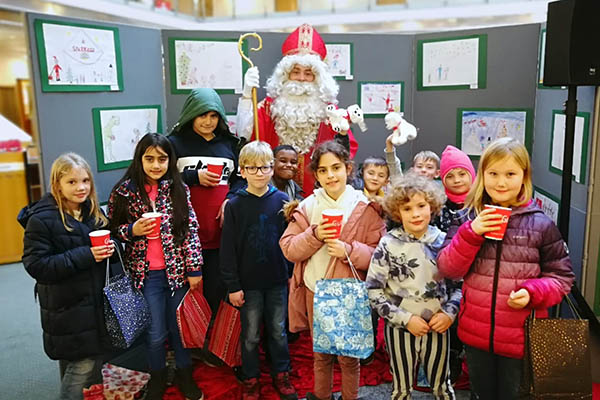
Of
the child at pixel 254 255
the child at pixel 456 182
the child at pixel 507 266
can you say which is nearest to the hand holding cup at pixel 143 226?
the child at pixel 254 255

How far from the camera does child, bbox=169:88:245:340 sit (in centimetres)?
341

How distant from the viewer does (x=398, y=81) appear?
473 cm

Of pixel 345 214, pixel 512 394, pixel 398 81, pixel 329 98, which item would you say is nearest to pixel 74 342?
pixel 345 214

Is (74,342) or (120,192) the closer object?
(74,342)

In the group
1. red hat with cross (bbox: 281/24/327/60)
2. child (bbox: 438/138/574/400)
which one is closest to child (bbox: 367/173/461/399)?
child (bbox: 438/138/574/400)

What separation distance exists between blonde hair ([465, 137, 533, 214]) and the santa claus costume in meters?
1.86

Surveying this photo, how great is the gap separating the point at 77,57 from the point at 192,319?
6.64 feet

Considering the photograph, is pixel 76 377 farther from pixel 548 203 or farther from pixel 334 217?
pixel 548 203

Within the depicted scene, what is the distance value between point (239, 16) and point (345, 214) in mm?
11910

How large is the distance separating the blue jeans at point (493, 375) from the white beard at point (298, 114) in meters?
2.33

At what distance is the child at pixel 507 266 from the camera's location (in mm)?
2184

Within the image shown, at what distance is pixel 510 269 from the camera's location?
87.6 inches

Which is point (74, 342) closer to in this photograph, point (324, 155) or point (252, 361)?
point (252, 361)

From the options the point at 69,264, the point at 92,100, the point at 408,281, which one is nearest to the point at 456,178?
the point at 408,281
